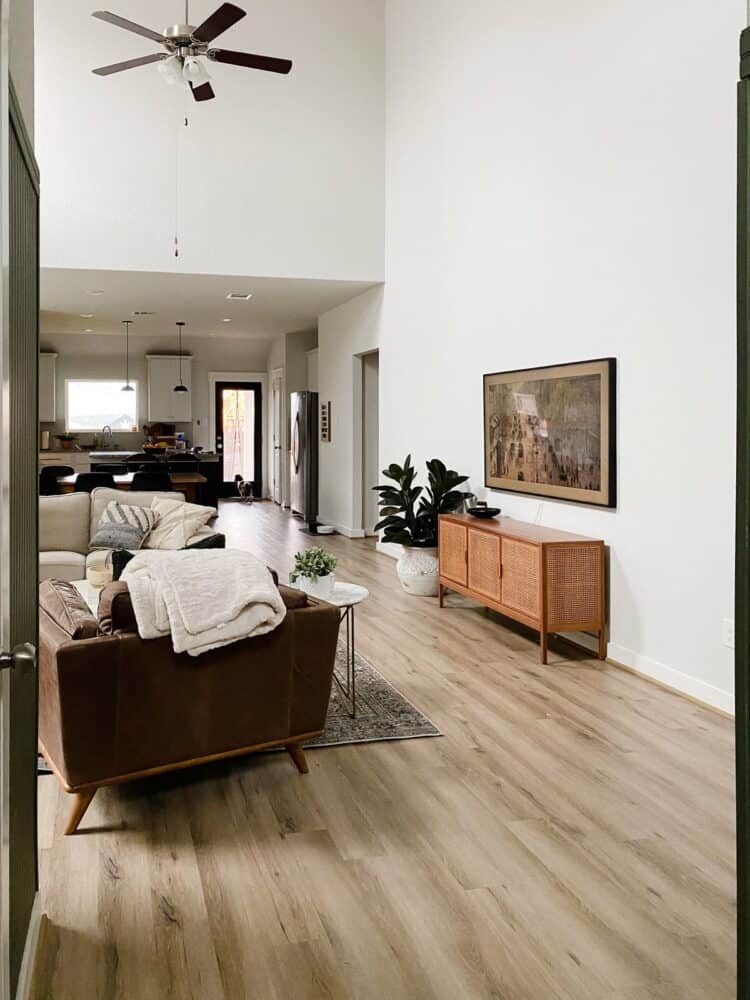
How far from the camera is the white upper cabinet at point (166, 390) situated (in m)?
14.3

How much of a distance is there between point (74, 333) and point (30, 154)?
12.7 m

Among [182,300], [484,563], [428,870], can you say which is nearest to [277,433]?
[182,300]

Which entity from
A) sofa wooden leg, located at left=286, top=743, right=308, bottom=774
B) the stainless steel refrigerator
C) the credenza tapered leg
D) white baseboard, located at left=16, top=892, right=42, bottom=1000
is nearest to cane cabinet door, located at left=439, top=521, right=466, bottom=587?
the credenza tapered leg

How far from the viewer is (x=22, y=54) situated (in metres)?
1.98

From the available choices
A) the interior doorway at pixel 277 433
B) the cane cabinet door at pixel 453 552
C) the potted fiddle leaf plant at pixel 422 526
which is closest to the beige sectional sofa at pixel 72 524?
the potted fiddle leaf plant at pixel 422 526

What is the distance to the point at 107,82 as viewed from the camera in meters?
7.72

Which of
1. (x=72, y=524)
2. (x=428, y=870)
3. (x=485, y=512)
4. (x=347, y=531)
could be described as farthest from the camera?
(x=347, y=531)

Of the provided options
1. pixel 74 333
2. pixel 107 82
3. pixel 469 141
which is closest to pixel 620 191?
pixel 469 141

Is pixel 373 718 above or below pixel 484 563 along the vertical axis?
below

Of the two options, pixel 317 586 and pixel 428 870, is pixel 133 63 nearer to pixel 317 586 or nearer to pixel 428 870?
pixel 317 586

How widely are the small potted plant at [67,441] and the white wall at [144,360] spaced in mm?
284

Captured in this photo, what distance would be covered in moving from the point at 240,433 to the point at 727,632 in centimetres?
1200

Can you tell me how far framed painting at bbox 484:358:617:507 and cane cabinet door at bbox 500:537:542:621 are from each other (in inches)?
19.2

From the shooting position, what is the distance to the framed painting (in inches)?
192
